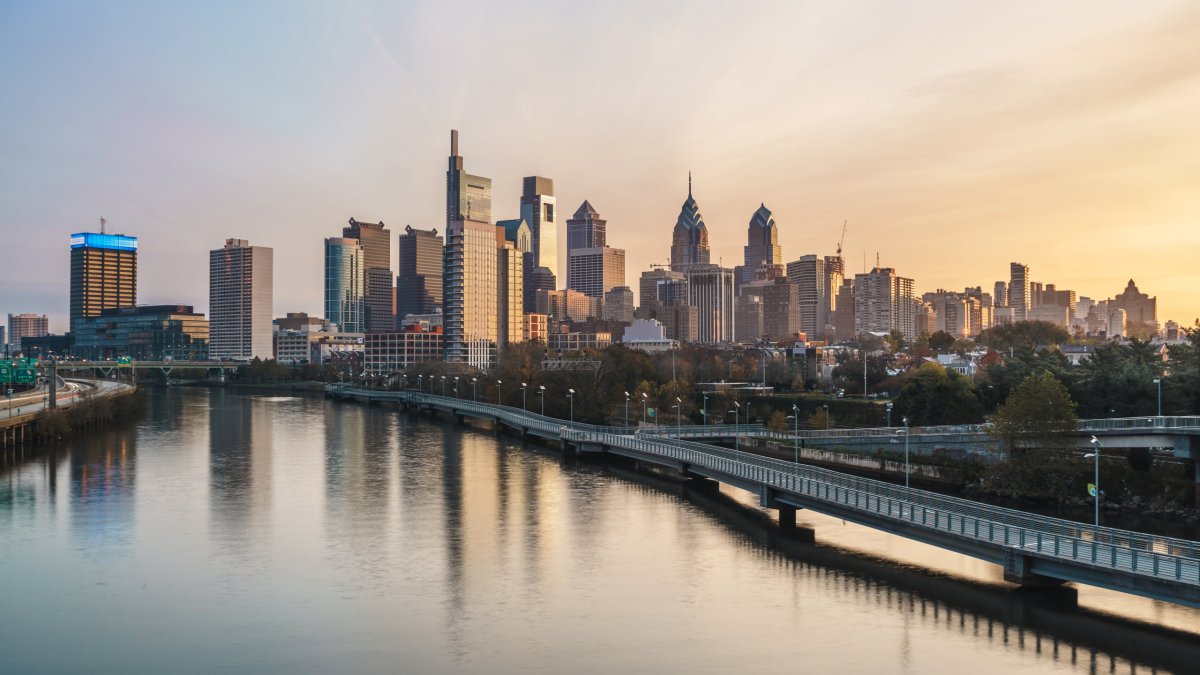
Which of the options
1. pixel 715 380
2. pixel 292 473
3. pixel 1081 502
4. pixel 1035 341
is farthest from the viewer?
pixel 1035 341

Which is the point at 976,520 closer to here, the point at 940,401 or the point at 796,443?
the point at 796,443

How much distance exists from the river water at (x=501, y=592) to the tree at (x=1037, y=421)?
650 inches

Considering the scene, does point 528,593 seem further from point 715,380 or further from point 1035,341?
point 1035,341

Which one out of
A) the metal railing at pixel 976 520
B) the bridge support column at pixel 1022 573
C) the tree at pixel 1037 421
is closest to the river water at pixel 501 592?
the bridge support column at pixel 1022 573

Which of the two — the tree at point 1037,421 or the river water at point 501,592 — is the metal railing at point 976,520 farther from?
the tree at point 1037,421

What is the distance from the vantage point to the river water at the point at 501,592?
30.8 meters

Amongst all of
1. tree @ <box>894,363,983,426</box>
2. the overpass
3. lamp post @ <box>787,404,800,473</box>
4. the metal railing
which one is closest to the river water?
the overpass

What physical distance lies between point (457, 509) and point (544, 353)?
5415 inches

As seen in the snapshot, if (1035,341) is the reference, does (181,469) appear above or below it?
below

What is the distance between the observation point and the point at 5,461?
77.8 meters

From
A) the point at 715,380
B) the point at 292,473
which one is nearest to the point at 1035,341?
the point at 715,380

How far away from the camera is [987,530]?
1538 inches

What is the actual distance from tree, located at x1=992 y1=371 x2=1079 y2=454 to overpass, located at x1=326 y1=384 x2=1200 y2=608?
14894 mm

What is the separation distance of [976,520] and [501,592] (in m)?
19.6
